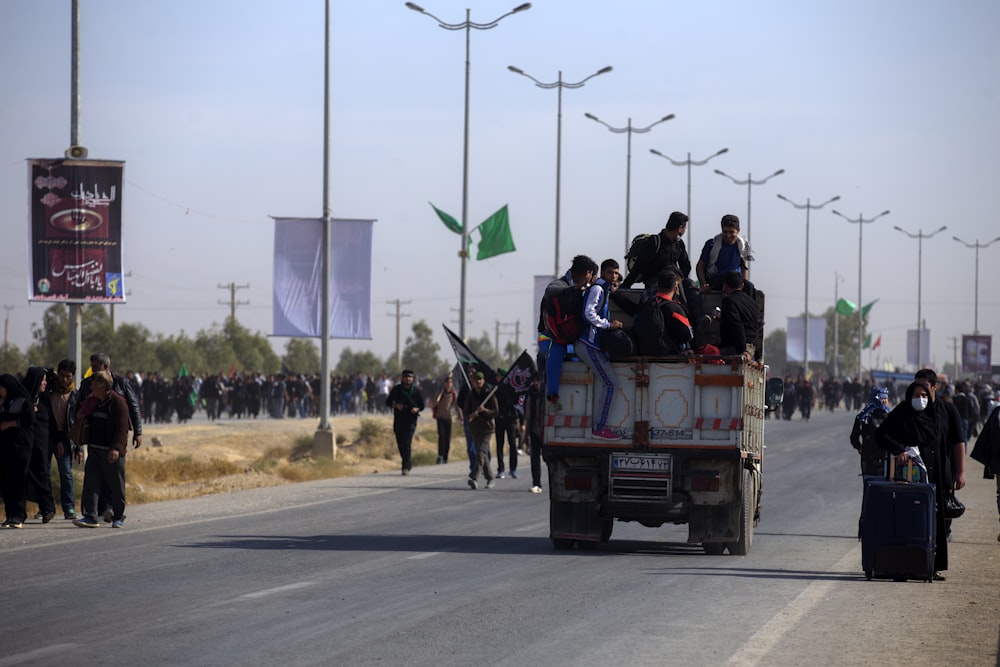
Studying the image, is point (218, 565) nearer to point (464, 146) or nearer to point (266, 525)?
point (266, 525)

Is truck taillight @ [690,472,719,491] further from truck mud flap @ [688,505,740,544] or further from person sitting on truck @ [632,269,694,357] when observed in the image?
person sitting on truck @ [632,269,694,357]

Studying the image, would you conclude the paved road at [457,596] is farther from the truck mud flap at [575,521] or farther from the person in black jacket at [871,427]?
the person in black jacket at [871,427]

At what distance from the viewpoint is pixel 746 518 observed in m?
15.8

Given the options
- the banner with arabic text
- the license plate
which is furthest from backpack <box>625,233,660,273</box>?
the banner with arabic text

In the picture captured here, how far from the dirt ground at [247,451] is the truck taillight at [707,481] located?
10.1 m

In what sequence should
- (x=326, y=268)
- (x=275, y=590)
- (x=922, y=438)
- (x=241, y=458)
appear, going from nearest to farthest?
(x=275, y=590) → (x=922, y=438) → (x=326, y=268) → (x=241, y=458)

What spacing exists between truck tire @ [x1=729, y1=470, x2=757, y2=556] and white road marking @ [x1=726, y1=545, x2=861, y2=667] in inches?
47.3

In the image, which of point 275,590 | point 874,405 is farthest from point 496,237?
point 275,590

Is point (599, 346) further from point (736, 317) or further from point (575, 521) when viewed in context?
point (575, 521)

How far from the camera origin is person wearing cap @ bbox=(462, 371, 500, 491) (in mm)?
24844

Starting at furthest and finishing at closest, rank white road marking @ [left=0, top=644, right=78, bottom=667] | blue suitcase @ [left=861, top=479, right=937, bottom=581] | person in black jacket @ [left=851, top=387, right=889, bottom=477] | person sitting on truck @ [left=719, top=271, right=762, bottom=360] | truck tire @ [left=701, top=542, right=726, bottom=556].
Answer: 1. person in black jacket @ [left=851, top=387, right=889, bottom=477]
2. truck tire @ [left=701, top=542, right=726, bottom=556]
3. person sitting on truck @ [left=719, top=271, right=762, bottom=360]
4. blue suitcase @ [left=861, top=479, right=937, bottom=581]
5. white road marking @ [left=0, top=644, right=78, bottom=667]

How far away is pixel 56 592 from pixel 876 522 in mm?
6618

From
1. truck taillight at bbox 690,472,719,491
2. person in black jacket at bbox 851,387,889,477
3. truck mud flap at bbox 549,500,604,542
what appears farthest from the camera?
person in black jacket at bbox 851,387,889,477

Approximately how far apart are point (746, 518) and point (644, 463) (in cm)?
120
